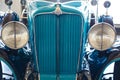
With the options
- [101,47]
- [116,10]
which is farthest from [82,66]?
[116,10]

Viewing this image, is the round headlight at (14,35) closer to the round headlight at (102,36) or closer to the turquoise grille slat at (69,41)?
the turquoise grille slat at (69,41)

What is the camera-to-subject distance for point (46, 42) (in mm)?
2275

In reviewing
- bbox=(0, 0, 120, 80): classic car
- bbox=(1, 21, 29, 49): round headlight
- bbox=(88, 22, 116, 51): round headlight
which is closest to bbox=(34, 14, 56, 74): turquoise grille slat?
bbox=(0, 0, 120, 80): classic car

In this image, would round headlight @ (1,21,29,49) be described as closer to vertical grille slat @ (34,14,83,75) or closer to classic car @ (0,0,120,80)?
classic car @ (0,0,120,80)

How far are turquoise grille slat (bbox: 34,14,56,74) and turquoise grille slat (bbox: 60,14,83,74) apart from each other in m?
0.07

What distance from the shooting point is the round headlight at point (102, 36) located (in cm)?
224

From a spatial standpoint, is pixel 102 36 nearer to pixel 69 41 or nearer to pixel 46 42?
pixel 69 41

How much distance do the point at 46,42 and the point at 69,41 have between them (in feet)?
0.63

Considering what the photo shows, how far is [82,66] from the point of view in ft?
8.04

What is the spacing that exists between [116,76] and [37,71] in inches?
28.7

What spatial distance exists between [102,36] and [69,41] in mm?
276

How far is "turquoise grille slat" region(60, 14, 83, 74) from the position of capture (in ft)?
7.38

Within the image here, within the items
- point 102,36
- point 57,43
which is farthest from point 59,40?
point 102,36

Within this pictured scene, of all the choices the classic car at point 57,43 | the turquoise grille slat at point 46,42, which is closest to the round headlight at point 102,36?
the classic car at point 57,43
